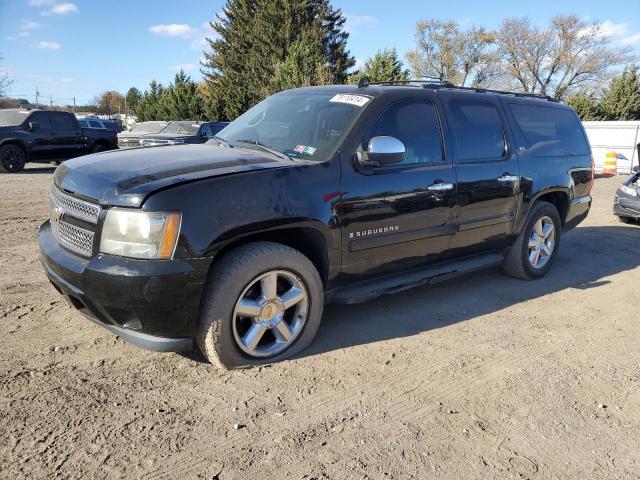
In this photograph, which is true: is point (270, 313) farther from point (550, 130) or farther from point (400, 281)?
point (550, 130)

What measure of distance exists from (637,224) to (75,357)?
9.81m

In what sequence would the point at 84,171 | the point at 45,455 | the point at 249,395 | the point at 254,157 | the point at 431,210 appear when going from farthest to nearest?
the point at 431,210 → the point at 254,157 → the point at 84,171 → the point at 249,395 → the point at 45,455

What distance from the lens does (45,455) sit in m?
2.41

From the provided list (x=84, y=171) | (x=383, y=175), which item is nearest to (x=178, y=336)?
(x=84, y=171)

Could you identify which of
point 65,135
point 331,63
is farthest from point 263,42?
point 65,135

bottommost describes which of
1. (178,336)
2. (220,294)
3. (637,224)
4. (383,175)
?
(637,224)

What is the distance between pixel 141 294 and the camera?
2.79 metres

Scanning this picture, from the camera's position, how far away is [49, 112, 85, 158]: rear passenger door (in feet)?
49.8

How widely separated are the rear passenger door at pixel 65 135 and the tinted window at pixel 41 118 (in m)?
0.13

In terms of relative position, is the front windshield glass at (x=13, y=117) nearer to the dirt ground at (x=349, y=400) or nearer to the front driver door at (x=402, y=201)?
the dirt ground at (x=349, y=400)

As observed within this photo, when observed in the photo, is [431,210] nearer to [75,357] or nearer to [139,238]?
[139,238]

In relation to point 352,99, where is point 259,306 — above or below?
below

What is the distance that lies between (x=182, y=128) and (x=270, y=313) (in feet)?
44.6

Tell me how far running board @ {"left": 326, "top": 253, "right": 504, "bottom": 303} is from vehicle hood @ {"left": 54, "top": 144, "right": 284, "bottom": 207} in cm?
108
